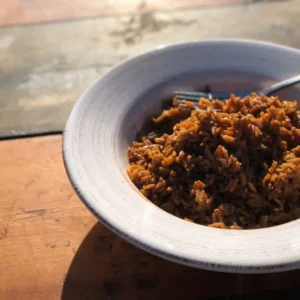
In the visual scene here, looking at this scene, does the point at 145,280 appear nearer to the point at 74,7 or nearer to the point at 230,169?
the point at 230,169

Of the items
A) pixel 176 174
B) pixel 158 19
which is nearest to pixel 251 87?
pixel 176 174

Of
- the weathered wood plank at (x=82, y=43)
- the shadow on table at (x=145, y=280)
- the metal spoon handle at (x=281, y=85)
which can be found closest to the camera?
the shadow on table at (x=145, y=280)

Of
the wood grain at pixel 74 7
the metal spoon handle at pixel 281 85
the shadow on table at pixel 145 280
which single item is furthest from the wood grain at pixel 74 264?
the wood grain at pixel 74 7

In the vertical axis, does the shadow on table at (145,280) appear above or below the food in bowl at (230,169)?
below

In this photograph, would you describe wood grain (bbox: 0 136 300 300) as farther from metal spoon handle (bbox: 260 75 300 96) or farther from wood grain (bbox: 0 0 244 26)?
wood grain (bbox: 0 0 244 26)

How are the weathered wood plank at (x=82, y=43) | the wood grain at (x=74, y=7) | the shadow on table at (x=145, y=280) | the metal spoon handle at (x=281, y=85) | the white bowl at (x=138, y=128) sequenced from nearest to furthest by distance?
the white bowl at (x=138, y=128), the shadow on table at (x=145, y=280), the metal spoon handle at (x=281, y=85), the weathered wood plank at (x=82, y=43), the wood grain at (x=74, y=7)

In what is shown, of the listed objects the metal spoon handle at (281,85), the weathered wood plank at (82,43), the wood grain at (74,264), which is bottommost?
the wood grain at (74,264)

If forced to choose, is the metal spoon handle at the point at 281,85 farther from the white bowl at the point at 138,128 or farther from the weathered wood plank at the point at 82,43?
the weathered wood plank at the point at 82,43
